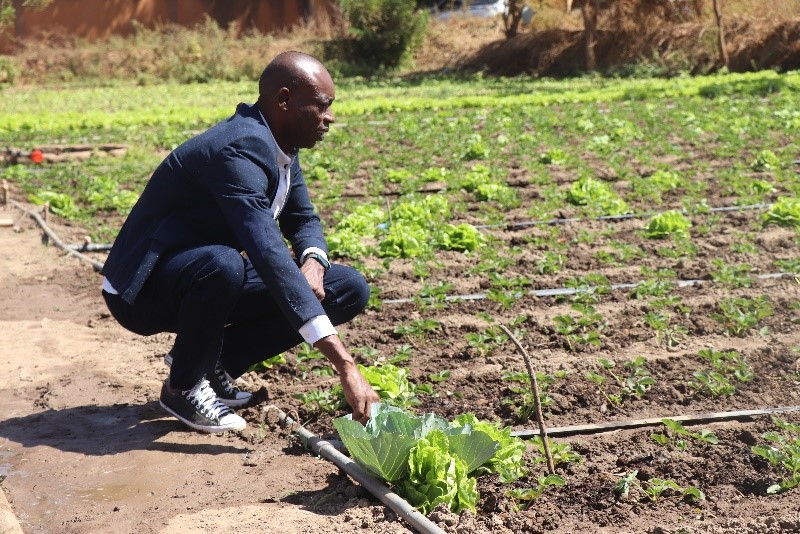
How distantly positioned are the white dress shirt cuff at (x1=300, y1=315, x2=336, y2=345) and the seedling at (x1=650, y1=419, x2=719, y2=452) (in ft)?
4.46

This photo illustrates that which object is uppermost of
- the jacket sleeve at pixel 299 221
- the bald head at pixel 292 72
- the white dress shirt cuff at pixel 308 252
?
the bald head at pixel 292 72

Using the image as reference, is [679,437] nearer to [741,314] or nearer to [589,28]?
[741,314]

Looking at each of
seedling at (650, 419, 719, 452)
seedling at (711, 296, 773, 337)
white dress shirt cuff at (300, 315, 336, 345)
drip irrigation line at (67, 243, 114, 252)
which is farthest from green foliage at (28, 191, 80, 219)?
seedling at (650, 419, 719, 452)

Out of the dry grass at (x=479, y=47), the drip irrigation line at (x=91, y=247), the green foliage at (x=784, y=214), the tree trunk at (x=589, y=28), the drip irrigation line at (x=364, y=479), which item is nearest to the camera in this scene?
the drip irrigation line at (x=364, y=479)

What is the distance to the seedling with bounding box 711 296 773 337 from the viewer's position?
17.9 ft

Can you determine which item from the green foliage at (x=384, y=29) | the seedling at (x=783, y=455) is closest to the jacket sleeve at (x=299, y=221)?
the seedling at (x=783, y=455)

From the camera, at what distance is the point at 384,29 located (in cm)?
3262

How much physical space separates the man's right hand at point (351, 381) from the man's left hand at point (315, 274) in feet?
1.87

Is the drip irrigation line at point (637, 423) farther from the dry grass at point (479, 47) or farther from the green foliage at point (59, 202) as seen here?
the dry grass at point (479, 47)

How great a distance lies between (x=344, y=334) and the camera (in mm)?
5922

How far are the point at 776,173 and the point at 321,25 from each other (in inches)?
1053

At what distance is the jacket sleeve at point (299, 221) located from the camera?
4660 mm

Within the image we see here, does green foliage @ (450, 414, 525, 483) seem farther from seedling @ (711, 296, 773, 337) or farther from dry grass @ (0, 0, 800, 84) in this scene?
dry grass @ (0, 0, 800, 84)

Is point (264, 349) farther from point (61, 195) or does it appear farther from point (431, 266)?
point (61, 195)
